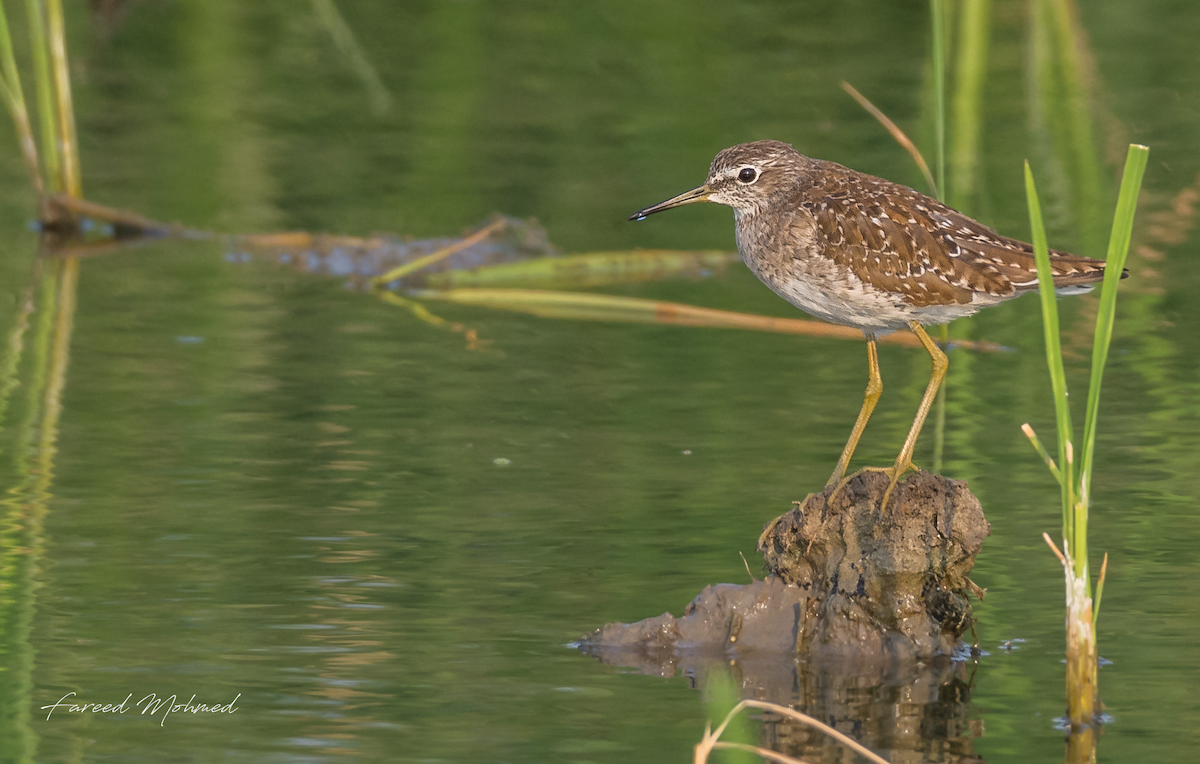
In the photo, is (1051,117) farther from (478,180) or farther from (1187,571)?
(1187,571)

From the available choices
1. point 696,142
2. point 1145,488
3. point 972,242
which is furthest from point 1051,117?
point 972,242

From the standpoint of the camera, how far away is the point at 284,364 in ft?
31.5

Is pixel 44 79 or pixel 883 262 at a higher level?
pixel 44 79

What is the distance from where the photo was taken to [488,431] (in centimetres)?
855

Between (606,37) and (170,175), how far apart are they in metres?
5.43

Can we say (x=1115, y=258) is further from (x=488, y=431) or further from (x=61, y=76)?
(x=61, y=76)

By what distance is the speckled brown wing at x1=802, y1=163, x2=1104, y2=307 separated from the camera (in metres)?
6.40

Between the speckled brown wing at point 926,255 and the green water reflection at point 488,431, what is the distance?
102 cm

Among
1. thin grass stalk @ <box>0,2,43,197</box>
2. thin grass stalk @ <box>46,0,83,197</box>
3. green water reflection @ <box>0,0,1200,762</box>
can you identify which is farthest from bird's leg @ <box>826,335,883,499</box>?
thin grass stalk @ <box>46,0,83,197</box>

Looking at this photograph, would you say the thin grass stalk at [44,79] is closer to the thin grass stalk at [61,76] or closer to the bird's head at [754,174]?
the thin grass stalk at [61,76]

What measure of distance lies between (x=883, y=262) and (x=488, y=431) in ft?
8.69

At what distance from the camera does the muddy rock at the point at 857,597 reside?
19.6ft
